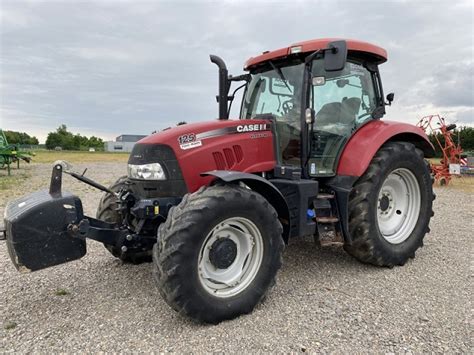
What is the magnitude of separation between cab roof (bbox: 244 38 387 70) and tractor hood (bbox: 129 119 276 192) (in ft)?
2.49

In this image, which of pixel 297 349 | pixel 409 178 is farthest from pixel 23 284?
pixel 409 178

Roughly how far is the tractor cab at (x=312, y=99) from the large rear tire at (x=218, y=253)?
42.5 inches

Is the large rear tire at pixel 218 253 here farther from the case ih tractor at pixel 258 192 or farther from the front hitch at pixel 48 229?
the front hitch at pixel 48 229

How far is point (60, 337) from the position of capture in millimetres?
2859

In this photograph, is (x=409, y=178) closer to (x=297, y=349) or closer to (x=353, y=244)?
(x=353, y=244)

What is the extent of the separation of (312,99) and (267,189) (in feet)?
3.80

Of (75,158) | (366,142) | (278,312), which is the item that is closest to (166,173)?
(278,312)

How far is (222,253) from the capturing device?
318cm

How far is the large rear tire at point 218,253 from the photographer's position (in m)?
2.83

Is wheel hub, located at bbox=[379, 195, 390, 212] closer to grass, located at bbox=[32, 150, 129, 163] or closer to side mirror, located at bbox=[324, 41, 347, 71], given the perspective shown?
side mirror, located at bbox=[324, 41, 347, 71]

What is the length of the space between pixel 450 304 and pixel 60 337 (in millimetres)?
3217

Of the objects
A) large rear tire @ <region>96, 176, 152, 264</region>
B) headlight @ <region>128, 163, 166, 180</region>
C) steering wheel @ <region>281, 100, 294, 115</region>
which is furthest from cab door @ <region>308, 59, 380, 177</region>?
large rear tire @ <region>96, 176, 152, 264</region>

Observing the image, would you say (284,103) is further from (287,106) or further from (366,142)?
(366,142)

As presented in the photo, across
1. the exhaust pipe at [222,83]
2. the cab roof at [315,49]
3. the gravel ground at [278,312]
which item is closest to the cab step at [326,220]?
the gravel ground at [278,312]
